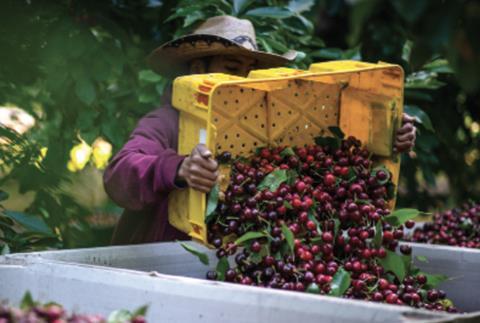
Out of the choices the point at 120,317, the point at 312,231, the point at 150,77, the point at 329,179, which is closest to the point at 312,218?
the point at 312,231

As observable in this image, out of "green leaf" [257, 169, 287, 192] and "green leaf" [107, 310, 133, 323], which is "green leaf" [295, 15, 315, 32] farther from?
"green leaf" [107, 310, 133, 323]

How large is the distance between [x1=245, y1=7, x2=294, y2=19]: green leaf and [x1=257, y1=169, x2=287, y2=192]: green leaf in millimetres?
1531

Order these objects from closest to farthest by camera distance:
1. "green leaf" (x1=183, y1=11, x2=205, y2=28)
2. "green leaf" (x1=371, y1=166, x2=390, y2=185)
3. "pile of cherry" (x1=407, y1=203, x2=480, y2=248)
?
"green leaf" (x1=371, y1=166, x2=390, y2=185) < "pile of cherry" (x1=407, y1=203, x2=480, y2=248) < "green leaf" (x1=183, y1=11, x2=205, y2=28)

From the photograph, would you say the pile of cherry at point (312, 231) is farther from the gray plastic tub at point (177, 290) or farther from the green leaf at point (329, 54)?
the green leaf at point (329, 54)

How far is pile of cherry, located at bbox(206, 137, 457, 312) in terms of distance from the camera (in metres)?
2.52

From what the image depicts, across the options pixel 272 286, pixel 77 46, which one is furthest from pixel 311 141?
pixel 77 46

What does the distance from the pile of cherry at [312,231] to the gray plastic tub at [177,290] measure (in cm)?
28

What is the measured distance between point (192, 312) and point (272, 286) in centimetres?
30

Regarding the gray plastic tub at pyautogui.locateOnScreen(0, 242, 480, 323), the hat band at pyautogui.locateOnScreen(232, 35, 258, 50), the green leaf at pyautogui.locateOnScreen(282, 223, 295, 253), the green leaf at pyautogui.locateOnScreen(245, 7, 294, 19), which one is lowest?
the gray plastic tub at pyautogui.locateOnScreen(0, 242, 480, 323)

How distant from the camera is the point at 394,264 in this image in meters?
2.66

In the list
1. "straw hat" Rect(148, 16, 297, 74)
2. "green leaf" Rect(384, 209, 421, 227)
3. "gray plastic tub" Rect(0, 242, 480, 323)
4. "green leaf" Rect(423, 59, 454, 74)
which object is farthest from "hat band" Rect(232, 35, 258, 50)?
"green leaf" Rect(423, 59, 454, 74)

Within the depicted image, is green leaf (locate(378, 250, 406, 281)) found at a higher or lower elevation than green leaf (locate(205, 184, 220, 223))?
lower

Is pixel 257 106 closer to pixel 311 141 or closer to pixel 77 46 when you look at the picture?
pixel 311 141

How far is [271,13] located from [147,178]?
59.8 inches
